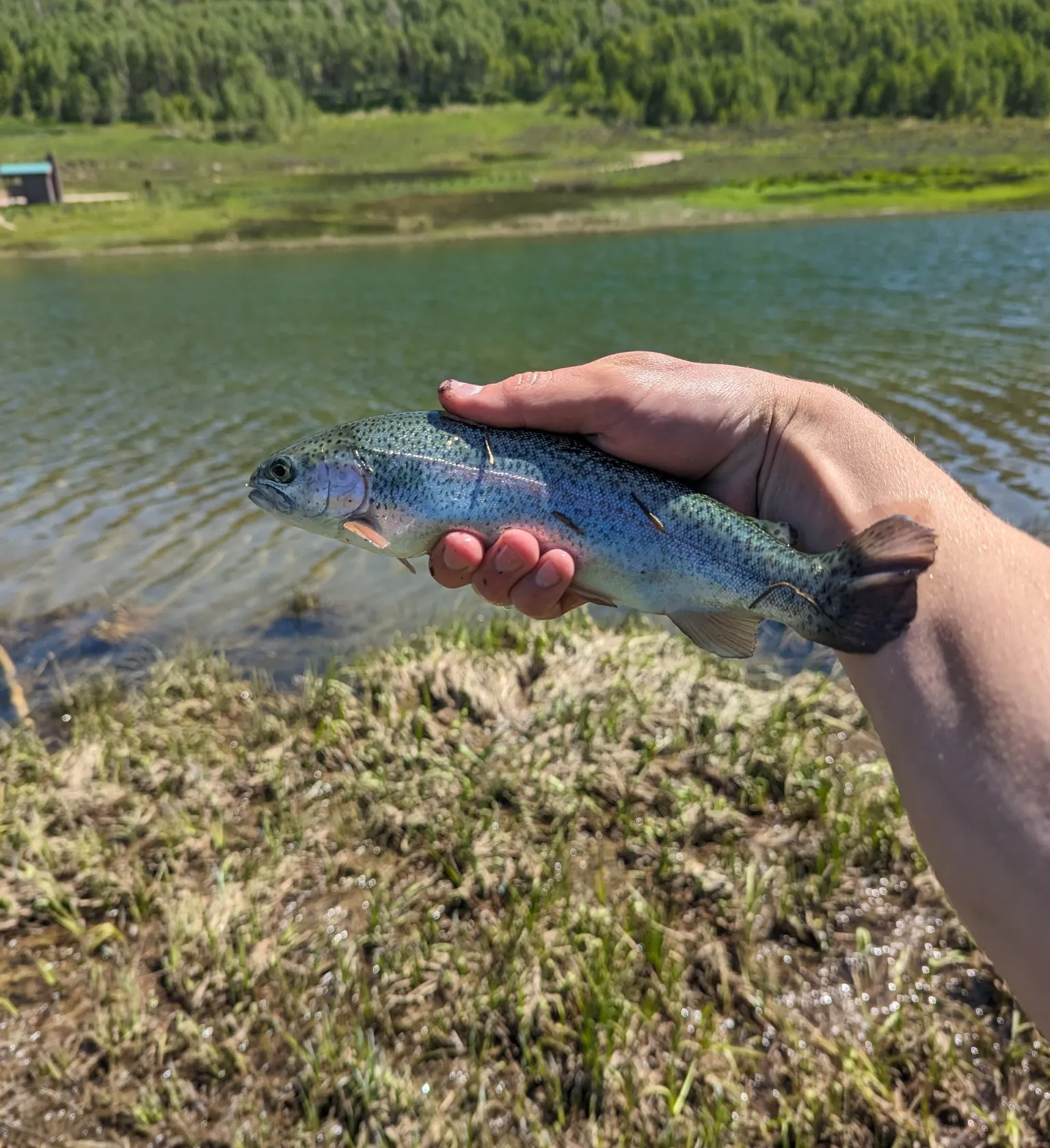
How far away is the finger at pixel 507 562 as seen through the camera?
160 inches

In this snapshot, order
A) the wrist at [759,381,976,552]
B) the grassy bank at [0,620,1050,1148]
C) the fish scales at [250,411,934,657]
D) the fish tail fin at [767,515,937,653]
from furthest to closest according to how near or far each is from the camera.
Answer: the grassy bank at [0,620,1050,1148]
the fish scales at [250,411,934,657]
the wrist at [759,381,976,552]
the fish tail fin at [767,515,937,653]

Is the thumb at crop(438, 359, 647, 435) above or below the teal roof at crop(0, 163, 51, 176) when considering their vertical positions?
above

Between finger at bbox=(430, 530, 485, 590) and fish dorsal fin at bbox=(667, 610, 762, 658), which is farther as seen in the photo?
finger at bbox=(430, 530, 485, 590)

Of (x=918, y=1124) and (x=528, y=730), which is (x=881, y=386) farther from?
(x=918, y=1124)

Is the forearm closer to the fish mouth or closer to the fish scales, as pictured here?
the fish scales

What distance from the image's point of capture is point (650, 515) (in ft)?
12.8

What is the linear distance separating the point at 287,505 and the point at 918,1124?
3855mm

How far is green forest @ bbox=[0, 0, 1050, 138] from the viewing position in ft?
381

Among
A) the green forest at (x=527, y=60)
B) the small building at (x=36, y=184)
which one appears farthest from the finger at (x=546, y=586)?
the green forest at (x=527, y=60)

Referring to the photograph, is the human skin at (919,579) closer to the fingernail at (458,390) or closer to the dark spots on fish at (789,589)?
the fingernail at (458,390)

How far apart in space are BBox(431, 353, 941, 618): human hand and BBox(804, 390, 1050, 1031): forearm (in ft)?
1.54

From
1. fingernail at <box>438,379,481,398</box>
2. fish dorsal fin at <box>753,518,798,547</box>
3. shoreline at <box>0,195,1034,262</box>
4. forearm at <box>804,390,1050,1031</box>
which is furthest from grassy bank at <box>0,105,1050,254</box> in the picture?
forearm at <box>804,390,1050,1031</box>

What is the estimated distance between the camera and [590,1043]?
420 cm

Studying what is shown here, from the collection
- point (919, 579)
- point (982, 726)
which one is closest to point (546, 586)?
point (919, 579)
